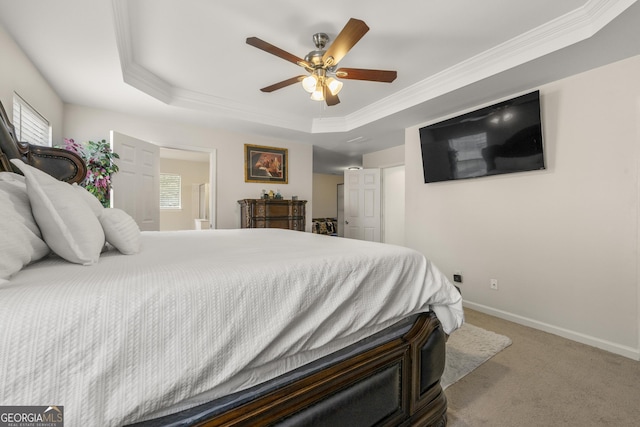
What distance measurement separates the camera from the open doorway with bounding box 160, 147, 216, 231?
6.97 meters

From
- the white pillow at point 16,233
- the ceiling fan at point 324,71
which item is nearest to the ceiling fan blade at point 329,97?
the ceiling fan at point 324,71

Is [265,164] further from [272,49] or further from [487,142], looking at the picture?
[487,142]

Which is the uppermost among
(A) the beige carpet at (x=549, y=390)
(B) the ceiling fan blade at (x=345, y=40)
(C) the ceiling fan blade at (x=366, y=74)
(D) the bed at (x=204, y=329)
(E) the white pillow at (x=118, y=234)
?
(B) the ceiling fan blade at (x=345, y=40)

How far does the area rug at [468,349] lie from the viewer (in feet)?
6.23

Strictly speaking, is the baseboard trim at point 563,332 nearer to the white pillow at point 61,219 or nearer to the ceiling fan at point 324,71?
the ceiling fan at point 324,71

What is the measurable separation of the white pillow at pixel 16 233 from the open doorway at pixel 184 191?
240 inches

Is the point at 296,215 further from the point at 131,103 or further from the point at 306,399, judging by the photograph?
the point at 306,399

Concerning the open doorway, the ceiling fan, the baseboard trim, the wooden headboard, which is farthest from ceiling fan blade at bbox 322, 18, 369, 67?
the open doorway

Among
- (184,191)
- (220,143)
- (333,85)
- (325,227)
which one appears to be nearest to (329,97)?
(333,85)

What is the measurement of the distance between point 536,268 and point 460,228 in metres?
0.87

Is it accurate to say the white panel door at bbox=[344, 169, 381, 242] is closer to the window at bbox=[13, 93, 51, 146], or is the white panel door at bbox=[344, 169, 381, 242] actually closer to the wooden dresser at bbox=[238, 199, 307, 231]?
the wooden dresser at bbox=[238, 199, 307, 231]

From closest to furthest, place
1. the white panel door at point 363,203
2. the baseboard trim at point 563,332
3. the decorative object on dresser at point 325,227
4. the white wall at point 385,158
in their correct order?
the baseboard trim at point 563,332 → the white wall at point 385,158 → the white panel door at point 363,203 → the decorative object on dresser at point 325,227

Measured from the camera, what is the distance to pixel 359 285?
3.73 feet

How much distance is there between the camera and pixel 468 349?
2.21m
